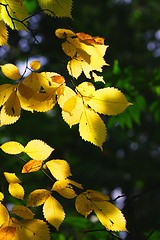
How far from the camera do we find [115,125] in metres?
2.62

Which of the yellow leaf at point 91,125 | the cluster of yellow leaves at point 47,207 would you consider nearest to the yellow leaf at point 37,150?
the cluster of yellow leaves at point 47,207

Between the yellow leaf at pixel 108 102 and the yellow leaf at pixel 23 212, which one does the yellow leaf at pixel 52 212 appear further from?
the yellow leaf at pixel 108 102

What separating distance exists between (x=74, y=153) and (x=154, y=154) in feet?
7.22

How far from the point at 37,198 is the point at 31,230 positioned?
7 centimetres

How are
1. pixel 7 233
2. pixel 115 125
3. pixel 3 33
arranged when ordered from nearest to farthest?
pixel 7 233 < pixel 3 33 < pixel 115 125

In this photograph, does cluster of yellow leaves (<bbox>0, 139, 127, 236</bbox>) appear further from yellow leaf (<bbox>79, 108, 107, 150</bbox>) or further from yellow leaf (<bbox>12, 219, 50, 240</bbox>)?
yellow leaf (<bbox>79, 108, 107, 150</bbox>)

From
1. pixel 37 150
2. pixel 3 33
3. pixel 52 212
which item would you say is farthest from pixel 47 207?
pixel 3 33

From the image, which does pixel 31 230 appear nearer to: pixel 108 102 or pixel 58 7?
pixel 108 102

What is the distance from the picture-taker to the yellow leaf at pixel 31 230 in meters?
0.45

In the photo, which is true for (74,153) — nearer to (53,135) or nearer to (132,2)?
(53,135)

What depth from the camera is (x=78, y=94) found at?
0.50 metres

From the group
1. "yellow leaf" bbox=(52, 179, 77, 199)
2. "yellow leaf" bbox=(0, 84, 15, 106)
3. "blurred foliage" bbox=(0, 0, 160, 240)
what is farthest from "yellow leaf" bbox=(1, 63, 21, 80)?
"blurred foliage" bbox=(0, 0, 160, 240)

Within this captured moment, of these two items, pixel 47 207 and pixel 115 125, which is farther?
pixel 115 125

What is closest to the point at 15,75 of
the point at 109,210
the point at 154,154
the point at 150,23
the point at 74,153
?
the point at 109,210
